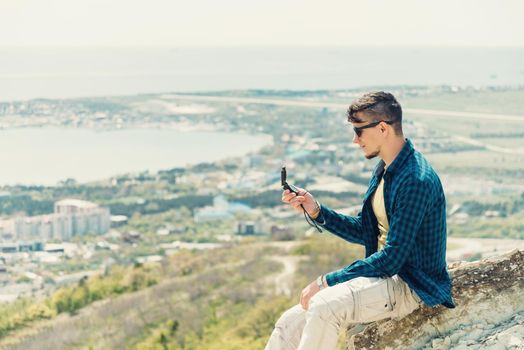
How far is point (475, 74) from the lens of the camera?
308 ft

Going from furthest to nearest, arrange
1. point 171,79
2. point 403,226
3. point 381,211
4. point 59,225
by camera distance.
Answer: point 171,79 → point 59,225 → point 381,211 → point 403,226

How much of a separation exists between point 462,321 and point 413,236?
50 centimetres

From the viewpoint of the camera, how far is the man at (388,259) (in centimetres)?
327

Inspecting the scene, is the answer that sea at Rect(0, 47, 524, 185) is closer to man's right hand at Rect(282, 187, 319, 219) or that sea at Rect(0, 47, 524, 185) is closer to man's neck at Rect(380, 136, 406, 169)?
man's right hand at Rect(282, 187, 319, 219)

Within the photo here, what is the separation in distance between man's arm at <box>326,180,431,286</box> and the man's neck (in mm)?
180

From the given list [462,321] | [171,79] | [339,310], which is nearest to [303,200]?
[339,310]

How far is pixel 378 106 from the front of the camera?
132 inches

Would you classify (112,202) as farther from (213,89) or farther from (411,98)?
(213,89)

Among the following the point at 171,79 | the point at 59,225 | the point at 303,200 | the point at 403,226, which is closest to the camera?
the point at 403,226

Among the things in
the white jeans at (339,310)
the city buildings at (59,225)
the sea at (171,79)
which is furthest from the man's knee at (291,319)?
the sea at (171,79)

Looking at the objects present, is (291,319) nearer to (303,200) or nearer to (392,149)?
(303,200)

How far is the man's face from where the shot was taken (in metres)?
3.39

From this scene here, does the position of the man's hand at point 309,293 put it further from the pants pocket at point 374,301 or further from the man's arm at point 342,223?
the man's arm at point 342,223

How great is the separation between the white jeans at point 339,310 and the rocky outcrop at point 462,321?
111mm
